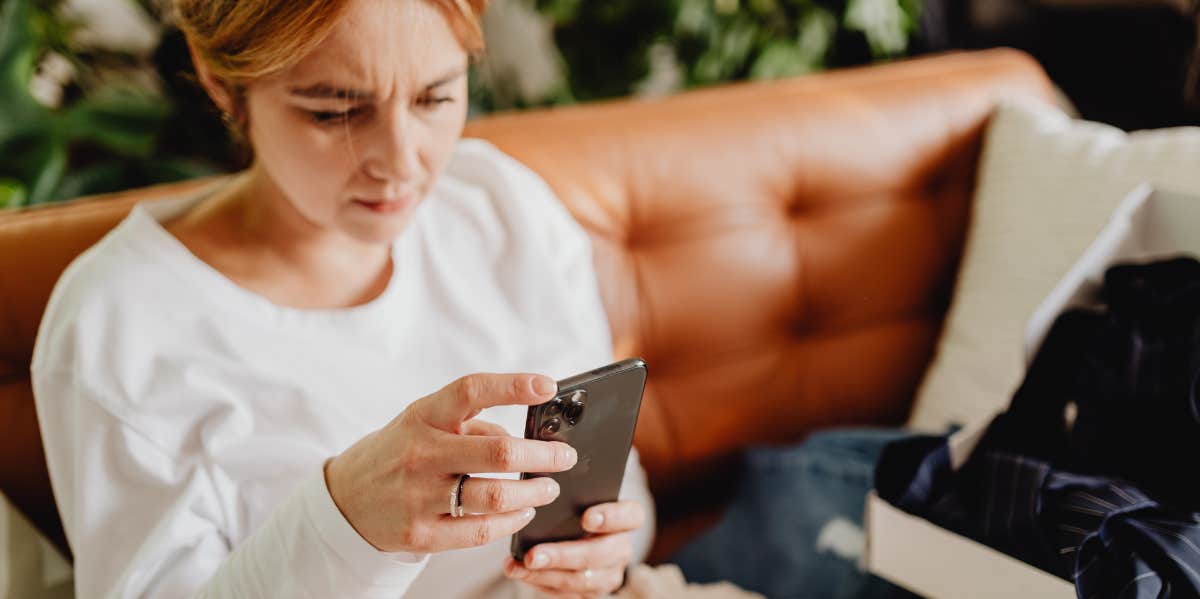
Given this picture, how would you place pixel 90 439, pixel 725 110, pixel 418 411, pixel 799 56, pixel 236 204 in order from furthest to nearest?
pixel 799 56, pixel 725 110, pixel 236 204, pixel 90 439, pixel 418 411

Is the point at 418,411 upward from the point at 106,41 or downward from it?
downward

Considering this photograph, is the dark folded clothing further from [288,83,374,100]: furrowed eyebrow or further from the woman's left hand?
[288,83,374,100]: furrowed eyebrow

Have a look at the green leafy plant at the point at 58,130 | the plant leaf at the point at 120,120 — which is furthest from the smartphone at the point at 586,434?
the plant leaf at the point at 120,120

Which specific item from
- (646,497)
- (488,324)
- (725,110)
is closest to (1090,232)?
(725,110)

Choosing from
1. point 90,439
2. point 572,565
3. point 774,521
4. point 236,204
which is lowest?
point 774,521

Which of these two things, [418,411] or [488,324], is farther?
[488,324]

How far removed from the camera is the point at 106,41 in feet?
5.68

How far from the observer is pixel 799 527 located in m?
1.01

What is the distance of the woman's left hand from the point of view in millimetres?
689

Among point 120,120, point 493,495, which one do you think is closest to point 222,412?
point 493,495

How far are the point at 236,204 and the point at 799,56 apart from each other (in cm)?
126

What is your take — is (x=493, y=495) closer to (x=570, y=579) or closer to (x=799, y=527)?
(x=570, y=579)

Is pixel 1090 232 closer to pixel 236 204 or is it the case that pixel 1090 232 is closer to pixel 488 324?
pixel 488 324

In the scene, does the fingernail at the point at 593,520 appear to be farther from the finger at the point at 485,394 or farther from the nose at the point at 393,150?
the nose at the point at 393,150
